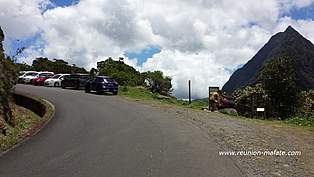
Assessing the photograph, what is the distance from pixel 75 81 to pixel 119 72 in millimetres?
15614

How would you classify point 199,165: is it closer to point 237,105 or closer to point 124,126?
point 124,126

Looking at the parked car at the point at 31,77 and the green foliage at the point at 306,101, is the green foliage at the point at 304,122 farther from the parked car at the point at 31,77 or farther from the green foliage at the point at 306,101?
the parked car at the point at 31,77

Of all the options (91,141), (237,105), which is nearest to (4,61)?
(91,141)

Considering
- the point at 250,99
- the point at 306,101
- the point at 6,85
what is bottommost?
the point at 306,101

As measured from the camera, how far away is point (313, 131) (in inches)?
774

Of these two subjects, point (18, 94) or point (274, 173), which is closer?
point (274, 173)

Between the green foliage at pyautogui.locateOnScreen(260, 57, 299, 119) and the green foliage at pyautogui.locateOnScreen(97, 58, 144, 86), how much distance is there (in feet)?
68.4

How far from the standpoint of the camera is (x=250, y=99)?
4541 centimetres

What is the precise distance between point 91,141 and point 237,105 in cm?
3300

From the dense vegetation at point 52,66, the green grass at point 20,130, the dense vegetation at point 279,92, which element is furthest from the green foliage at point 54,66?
the green grass at point 20,130

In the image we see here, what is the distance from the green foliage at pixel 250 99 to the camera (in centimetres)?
4290

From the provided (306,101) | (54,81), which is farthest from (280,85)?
(54,81)

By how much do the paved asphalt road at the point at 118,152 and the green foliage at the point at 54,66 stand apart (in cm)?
6844

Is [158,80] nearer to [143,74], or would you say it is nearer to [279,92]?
[143,74]
